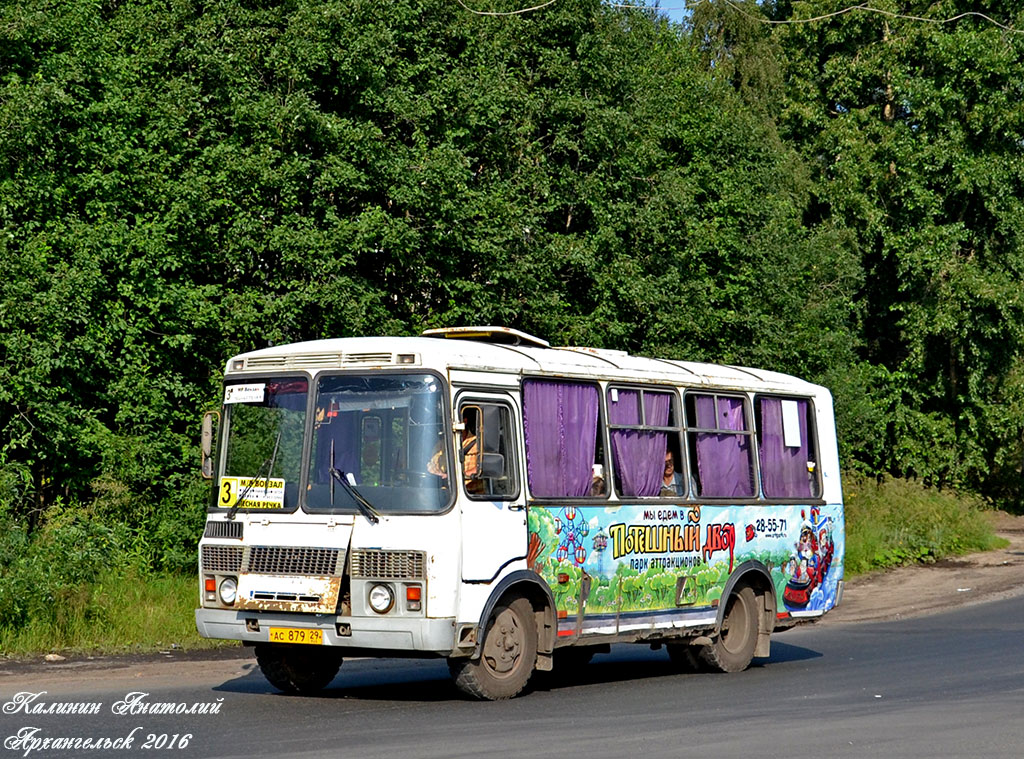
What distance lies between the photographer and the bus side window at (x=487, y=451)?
37.4 ft

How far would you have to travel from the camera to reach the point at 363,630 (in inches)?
429

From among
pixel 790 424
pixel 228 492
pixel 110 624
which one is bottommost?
pixel 110 624

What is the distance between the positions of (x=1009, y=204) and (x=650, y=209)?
17.4 meters

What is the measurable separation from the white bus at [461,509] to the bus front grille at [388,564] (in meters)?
0.02

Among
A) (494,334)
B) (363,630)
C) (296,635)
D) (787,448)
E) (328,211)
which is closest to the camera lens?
(363,630)

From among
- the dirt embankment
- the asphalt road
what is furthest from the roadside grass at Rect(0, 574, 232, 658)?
the dirt embankment

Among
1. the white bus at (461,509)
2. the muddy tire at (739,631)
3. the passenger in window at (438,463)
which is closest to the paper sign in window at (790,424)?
the white bus at (461,509)

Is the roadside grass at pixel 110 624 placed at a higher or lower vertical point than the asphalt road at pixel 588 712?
higher

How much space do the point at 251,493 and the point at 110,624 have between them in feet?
18.4

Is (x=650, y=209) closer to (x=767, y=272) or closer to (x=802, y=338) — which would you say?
(x=767, y=272)

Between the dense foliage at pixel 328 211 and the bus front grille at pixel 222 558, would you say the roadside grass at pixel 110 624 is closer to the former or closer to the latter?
the dense foliage at pixel 328 211

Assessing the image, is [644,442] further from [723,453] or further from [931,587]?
[931,587]

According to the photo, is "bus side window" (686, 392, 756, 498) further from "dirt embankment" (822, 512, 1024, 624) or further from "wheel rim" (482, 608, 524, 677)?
"dirt embankment" (822, 512, 1024, 624)

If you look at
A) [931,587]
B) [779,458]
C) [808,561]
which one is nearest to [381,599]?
[779,458]
